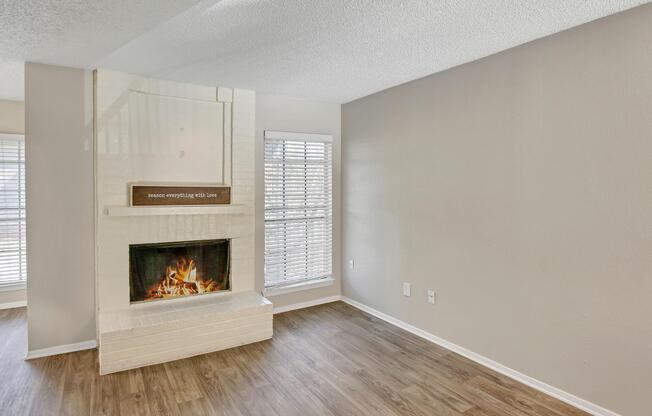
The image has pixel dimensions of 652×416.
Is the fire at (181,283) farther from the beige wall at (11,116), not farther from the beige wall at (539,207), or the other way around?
the beige wall at (11,116)

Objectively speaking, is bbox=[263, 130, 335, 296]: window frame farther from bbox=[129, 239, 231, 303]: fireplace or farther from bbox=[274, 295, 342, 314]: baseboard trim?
bbox=[129, 239, 231, 303]: fireplace

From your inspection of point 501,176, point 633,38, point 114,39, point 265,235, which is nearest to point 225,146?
point 265,235

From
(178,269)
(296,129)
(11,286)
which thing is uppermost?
(296,129)

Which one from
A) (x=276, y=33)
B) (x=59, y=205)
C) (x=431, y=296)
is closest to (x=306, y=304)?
(x=431, y=296)

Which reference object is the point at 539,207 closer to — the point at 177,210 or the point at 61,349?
the point at 177,210

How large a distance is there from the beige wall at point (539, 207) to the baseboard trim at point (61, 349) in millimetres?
2994

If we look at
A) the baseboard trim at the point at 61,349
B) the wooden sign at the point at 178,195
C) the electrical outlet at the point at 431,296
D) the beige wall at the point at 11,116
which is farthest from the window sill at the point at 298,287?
the beige wall at the point at 11,116

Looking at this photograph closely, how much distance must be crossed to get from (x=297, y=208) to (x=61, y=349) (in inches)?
105

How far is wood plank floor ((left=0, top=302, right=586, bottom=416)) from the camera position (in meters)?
2.53

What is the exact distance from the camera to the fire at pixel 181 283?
149 inches

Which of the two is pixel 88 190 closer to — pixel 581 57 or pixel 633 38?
pixel 581 57

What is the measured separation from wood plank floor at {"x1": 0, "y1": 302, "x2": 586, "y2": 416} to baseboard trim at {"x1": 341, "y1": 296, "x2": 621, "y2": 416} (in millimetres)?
63

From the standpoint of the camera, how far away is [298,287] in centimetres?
456

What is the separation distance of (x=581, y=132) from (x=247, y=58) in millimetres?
2541
